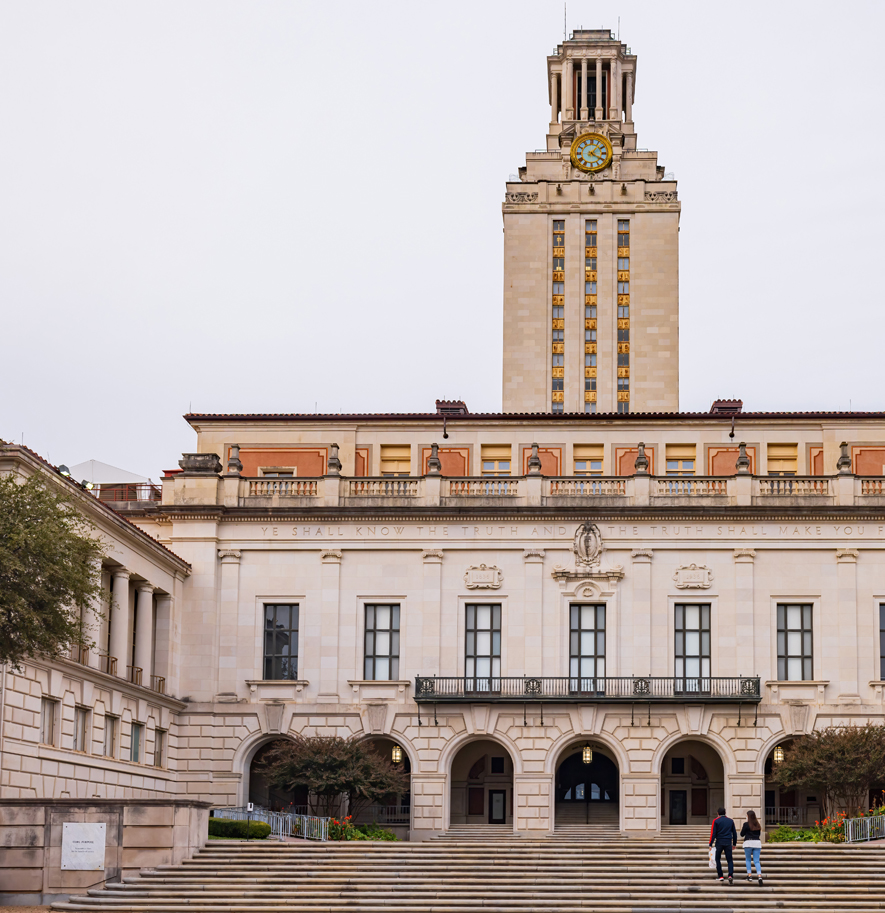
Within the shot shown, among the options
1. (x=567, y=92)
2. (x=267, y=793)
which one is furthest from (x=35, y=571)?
(x=567, y=92)

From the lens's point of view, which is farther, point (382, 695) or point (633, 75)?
point (633, 75)

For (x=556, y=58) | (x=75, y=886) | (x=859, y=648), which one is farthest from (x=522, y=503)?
(x=556, y=58)

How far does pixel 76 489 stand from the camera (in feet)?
152

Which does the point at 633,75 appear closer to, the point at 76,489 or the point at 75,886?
the point at 76,489

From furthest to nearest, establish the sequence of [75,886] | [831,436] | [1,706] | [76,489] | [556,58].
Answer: [556,58] < [831,436] < [76,489] < [1,706] < [75,886]

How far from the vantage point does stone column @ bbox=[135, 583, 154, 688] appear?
54.8 meters

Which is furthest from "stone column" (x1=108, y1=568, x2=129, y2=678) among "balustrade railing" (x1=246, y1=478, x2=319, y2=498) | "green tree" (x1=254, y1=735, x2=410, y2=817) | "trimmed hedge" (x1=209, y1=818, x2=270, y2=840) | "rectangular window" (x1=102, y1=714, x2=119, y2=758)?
"balustrade railing" (x1=246, y1=478, x2=319, y2=498)

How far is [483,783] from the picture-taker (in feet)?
201

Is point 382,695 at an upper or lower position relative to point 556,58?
lower

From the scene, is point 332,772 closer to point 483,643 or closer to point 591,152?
point 483,643

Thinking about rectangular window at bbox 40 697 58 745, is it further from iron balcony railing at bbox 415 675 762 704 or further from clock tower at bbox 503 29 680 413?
clock tower at bbox 503 29 680 413

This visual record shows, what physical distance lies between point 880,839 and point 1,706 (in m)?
25.9

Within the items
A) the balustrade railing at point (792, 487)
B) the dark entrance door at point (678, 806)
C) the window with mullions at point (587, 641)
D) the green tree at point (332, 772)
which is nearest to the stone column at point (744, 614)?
the balustrade railing at point (792, 487)

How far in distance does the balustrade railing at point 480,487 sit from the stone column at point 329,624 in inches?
193
